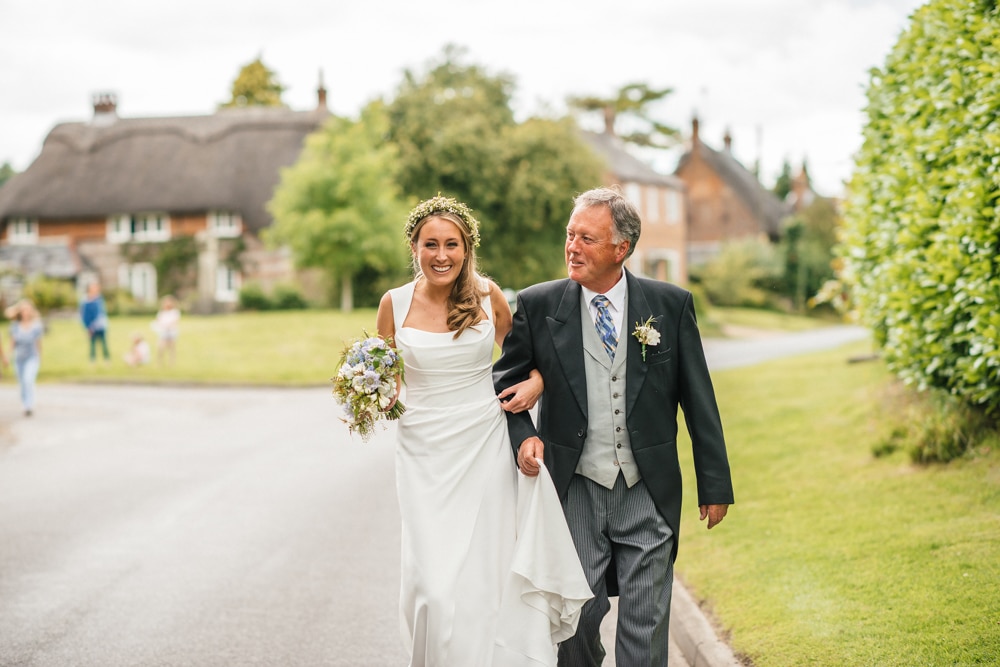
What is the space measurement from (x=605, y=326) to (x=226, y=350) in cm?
2514

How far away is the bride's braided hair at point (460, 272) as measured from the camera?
4531 millimetres

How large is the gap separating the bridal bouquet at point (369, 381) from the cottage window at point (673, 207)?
59.1 m

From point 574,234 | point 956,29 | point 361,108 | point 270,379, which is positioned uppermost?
point 361,108

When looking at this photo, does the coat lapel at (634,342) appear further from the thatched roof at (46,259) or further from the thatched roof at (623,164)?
the thatched roof at (623,164)

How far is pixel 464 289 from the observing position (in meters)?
4.61

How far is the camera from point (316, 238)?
39.3 meters

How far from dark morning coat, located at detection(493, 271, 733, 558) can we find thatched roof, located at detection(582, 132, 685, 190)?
52.7 metres

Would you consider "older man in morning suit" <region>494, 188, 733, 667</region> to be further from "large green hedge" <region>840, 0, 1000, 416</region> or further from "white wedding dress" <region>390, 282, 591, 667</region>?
"large green hedge" <region>840, 0, 1000, 416</region>

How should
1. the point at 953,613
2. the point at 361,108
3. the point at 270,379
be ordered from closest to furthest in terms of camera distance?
the point at 953,613, the point at 270,379, the point at 361,108

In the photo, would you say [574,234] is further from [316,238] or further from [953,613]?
[316,238]

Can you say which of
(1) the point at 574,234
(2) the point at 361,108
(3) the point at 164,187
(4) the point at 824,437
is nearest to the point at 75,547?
(1) the point at 574,234

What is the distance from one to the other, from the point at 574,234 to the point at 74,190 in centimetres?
5037

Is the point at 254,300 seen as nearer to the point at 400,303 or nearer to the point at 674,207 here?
the point at 674,207

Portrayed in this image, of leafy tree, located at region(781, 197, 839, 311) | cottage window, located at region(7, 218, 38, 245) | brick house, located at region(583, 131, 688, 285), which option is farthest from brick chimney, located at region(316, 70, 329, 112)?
leafy tree, located at region(781, 197, 839, 311)
